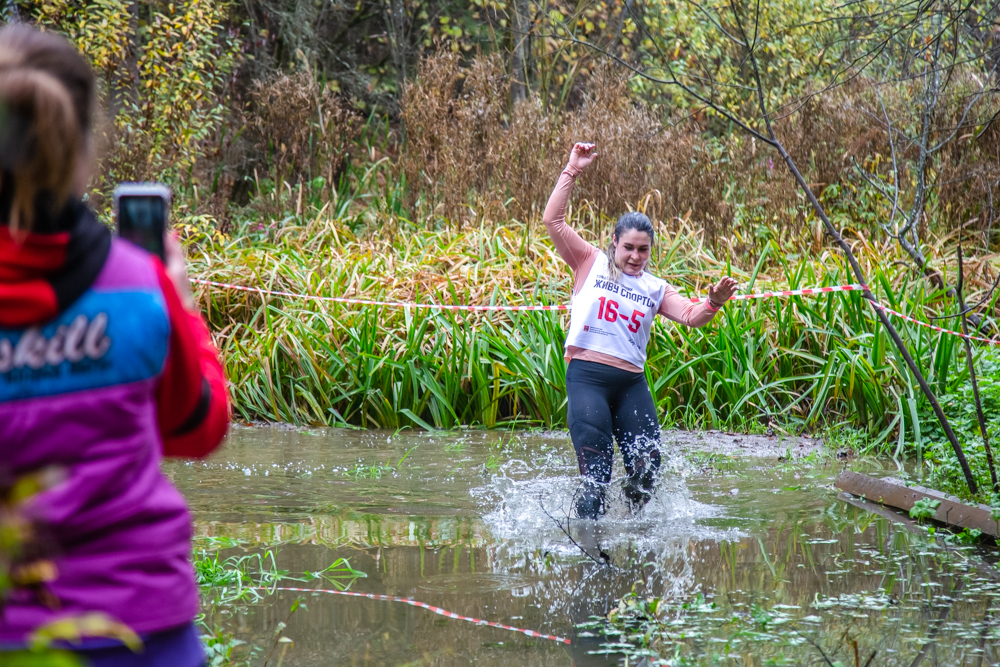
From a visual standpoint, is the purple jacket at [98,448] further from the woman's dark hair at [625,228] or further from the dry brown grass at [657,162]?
the dry brown grass at [657,162]

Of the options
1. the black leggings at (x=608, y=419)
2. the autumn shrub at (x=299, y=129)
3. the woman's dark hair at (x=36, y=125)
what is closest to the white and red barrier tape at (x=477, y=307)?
the autumn shrub at (x=299, y=129)

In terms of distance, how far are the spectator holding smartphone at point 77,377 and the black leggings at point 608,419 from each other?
3.99m

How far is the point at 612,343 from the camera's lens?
18.4ft

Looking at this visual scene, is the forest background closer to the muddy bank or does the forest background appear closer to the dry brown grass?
the dry brown grass

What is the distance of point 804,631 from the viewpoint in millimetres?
3975

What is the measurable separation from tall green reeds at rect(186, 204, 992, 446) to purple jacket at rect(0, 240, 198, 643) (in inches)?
286

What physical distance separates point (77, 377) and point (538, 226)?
990 cm

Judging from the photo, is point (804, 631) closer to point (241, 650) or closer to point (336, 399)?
point (241, 650)

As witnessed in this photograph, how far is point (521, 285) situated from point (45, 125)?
8.72 m

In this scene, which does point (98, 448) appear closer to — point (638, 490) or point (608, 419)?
point (608, 419)

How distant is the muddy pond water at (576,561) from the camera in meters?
3.83

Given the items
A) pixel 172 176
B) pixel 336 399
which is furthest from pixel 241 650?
pixel 172 176

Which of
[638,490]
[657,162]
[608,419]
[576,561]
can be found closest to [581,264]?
[608,419]

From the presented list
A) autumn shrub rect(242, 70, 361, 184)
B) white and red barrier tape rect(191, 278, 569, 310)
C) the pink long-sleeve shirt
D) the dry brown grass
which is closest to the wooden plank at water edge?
the pink long-sleeve shirt
